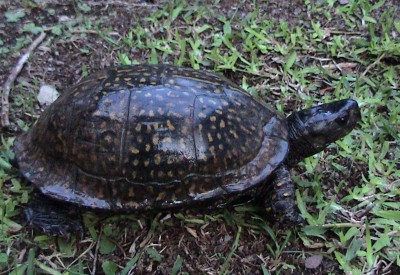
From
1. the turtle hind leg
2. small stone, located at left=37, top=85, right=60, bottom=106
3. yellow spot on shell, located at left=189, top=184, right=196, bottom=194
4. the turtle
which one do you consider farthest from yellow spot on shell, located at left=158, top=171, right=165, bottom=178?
small stone, located at left=37, top=85, right=60, bottom=106

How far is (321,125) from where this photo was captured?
2.42m

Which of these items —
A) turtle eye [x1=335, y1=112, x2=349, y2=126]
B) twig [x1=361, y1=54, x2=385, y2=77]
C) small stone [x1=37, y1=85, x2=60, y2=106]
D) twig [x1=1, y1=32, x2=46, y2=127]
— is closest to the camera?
turtle eye [x1=335, y1=112, x2=349, y2=126]

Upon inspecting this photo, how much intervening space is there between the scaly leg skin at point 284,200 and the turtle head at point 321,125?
0.58 ft

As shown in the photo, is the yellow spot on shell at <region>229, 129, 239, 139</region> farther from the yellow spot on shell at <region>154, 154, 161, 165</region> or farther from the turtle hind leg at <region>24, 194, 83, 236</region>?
the turtle hind leg at <region>24, 194, 83, 236</region>

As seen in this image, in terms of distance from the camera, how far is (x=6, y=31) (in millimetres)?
3312

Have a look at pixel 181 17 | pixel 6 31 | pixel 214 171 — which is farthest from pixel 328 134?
pixel 6 31

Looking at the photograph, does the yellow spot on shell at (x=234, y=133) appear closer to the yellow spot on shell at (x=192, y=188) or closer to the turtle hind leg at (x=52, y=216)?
the yellow spot on shell at (x=192, y=188)

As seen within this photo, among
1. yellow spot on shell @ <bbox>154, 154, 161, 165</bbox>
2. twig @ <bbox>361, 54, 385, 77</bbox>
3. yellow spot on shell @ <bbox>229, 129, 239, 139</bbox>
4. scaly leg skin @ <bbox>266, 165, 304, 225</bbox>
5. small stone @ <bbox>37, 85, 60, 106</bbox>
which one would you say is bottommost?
scaly leg skin @ <bbox>266, 165, 304, 225</bbox>

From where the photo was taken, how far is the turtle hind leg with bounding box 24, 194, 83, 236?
7.47 ft

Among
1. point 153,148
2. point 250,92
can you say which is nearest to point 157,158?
point 153,148

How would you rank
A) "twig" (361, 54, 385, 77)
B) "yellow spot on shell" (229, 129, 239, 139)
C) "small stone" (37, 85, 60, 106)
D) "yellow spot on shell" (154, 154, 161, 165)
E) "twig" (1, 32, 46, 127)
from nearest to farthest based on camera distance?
1. "yellow spot on shell" (154, 154, 161, 165)
2. "yellow spot on shell" (229, 129, 239, 139)
3. "twig" (1, 32, 46, 127)
4. "small stone" (37, 85, 60, 106)
5. "twig" (361, 54, 385, 77)

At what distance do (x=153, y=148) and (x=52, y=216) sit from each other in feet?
2.06

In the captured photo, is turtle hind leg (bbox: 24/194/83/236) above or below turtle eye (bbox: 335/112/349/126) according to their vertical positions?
below

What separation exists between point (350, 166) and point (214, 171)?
2.92 feet
